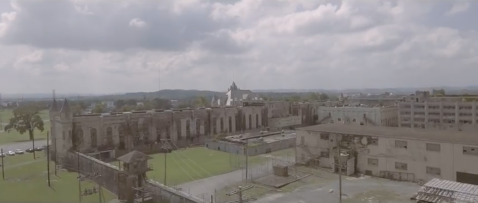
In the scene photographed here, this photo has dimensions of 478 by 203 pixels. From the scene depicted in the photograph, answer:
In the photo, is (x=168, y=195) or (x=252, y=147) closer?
(x=168, y=195)

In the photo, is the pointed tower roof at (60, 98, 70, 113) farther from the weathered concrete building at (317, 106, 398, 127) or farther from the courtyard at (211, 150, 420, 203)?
the weathered concrete building at (317, 106, 398, 127)

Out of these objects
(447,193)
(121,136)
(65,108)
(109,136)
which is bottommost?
(447,193)

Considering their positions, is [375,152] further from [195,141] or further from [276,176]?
[195,141]

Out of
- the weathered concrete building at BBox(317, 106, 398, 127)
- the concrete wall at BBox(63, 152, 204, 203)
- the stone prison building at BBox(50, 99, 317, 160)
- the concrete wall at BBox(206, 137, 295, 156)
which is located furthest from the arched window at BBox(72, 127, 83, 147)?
the weathered concrete building at BBox(317, 106, 398, 127)

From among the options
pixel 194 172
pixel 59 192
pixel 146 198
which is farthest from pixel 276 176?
pixel 59 192

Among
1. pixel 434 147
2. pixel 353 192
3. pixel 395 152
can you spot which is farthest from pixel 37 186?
pixel 434 147

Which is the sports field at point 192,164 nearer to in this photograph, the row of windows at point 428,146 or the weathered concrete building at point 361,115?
the row of windows at point 428,146

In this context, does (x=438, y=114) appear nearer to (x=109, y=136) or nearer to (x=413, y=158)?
(x=413, y=158)
